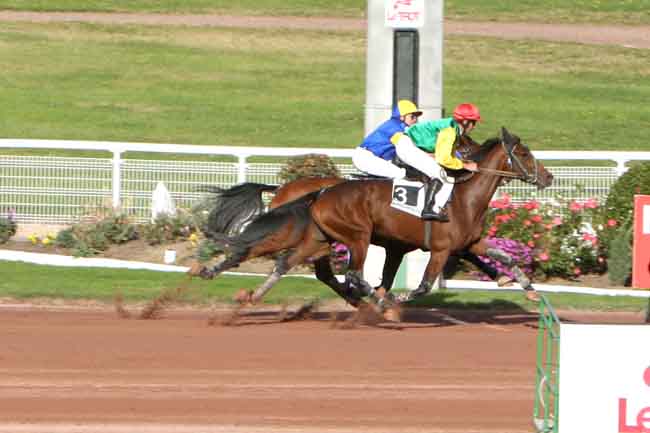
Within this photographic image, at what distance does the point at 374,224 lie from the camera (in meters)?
11.1

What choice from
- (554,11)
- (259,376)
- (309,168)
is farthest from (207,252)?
(554,11)

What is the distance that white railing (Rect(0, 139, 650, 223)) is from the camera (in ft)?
51.6

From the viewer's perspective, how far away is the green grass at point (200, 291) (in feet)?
40.8

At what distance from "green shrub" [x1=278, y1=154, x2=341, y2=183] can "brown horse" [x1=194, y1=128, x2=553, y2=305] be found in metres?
3.53

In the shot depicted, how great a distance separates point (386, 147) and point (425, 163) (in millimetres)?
571

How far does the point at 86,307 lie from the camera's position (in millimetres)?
12172

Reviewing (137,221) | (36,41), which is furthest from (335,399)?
(36,41)

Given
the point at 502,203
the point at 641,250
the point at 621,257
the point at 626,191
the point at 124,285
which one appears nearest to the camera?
the point at 641,250

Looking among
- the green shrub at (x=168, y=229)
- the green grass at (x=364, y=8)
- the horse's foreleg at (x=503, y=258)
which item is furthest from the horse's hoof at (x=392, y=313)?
the green grass at (x=364, y=8)

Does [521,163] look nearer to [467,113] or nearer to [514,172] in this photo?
[514,172]

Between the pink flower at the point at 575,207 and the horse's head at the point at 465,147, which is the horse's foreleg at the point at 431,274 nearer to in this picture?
the horse's head at the point at 465,147

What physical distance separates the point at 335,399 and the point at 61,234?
7842 mm

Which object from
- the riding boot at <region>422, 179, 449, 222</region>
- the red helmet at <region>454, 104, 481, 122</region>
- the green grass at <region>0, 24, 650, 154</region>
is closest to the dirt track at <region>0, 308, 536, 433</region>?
the riding boot at <region>422, 179, 449, 222</region>

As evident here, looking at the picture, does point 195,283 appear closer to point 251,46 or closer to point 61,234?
point 61,234
